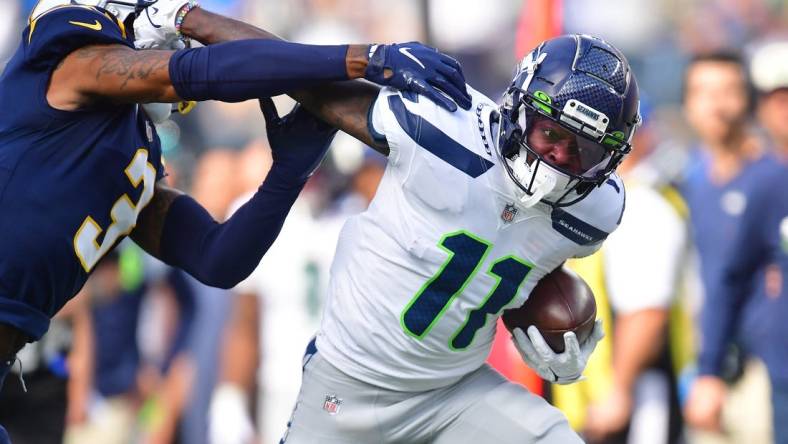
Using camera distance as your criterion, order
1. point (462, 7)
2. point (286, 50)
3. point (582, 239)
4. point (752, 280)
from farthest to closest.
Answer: point (462, 7)
point (752, 280)
point (582, 239)
point (286, 50)

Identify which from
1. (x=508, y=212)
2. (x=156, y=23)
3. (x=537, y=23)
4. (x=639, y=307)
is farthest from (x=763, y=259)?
(x=156, y=23)

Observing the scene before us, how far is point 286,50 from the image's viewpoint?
293 cm

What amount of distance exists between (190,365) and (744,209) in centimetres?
265

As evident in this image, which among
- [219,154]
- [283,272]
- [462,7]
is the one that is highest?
[462,7]

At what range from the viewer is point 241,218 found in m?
3.32

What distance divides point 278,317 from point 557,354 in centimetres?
280

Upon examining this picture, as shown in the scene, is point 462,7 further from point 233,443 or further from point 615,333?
point 233,443

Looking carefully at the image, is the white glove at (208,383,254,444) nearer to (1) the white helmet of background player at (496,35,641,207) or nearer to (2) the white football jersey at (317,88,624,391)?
(2) the white football jersey at (317,88,624,391)

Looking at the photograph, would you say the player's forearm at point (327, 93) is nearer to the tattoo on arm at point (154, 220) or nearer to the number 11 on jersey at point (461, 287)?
the number 11 on jersey at point (461, 287)

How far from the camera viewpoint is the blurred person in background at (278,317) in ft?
19.0

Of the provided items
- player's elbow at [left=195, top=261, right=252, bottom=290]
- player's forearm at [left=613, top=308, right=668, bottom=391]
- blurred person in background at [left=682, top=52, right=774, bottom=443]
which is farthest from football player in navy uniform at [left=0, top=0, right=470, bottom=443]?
player's forearm at [left=613, top=308, right=668, bottom=391]

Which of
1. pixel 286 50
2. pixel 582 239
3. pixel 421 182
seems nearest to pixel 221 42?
pixel 286 50

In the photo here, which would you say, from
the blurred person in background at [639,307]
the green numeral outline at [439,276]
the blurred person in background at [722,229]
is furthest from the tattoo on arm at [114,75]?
the blurred person in background at [722,229]

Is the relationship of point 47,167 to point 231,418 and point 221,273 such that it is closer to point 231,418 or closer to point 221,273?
point 221,273
